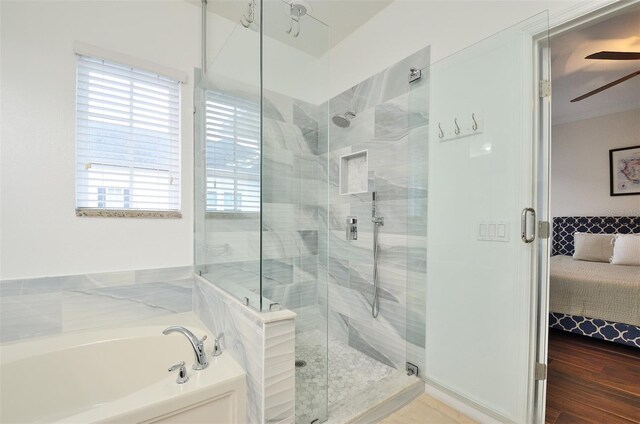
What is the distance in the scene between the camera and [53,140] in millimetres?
1715

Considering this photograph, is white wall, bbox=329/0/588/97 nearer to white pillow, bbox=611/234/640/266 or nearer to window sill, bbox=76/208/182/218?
window sill, bbox=76/208/182/218

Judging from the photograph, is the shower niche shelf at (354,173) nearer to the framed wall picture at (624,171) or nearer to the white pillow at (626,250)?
the white pillow at (626,250)

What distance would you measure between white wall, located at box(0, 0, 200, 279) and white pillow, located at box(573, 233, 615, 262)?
4985 mm

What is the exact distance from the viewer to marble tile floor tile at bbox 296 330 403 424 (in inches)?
57.4

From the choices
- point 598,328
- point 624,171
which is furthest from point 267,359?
point 624,171


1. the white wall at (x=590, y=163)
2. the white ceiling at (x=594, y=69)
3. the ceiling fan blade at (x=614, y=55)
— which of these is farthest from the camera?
the white wall at (x=590, y=163)

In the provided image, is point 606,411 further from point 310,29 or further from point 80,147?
point 80,147

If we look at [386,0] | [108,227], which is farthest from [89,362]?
[386,0]

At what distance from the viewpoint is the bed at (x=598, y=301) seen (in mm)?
2561

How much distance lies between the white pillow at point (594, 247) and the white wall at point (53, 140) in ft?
16.4

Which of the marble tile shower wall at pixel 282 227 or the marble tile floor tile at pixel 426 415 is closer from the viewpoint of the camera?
the marble tile shower wall at pixel 282 227

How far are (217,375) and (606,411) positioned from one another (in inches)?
88.1

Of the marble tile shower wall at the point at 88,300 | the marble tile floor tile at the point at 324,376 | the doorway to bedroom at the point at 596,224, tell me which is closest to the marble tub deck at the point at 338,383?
the marble tile floor tile at the point at 324,376

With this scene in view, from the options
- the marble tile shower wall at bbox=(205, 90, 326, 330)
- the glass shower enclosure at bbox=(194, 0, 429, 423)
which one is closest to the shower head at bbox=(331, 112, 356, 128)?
the glass shower enclosure at bbox=(194, 0, 429, 423)
